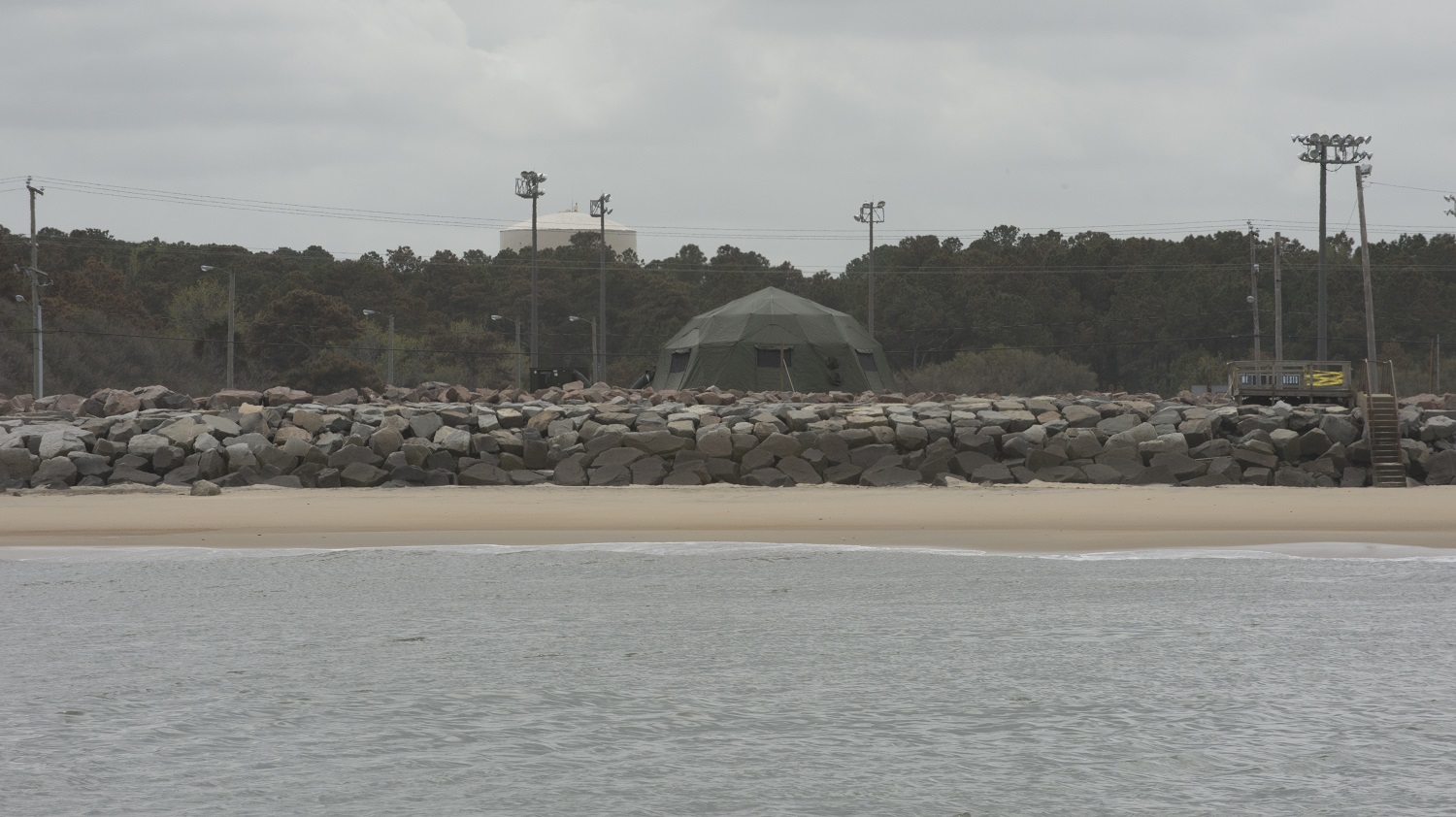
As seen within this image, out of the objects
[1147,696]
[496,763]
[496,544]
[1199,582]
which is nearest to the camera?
[496,763]

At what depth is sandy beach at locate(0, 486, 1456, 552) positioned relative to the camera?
14930 mm

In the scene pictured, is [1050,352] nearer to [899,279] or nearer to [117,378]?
[899,279]

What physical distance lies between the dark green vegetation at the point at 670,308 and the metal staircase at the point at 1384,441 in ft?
105

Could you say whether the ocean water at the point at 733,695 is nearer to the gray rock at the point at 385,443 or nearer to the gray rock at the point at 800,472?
the gray rock at the point at 800,472

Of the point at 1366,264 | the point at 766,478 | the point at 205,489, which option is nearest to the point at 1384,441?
the point at 766,478

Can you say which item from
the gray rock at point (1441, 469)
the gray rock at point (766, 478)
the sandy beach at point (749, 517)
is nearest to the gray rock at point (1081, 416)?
the sandy beach at point (749, 517)

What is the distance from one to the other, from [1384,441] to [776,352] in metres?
16.7

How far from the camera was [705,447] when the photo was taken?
22609 millimetres

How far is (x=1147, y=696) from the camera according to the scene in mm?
6453

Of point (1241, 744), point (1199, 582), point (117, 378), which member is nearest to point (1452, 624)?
point (1199, 582)

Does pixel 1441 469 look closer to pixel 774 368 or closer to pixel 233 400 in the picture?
pixel 774 368

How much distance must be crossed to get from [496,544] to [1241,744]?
9657 mm

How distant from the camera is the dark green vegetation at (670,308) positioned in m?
61.3

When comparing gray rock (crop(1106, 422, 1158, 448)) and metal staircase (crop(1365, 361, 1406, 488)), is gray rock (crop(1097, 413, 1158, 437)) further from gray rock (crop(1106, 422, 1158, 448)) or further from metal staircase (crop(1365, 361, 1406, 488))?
metal staircase (crop(1365, 361, 1406, 488))
